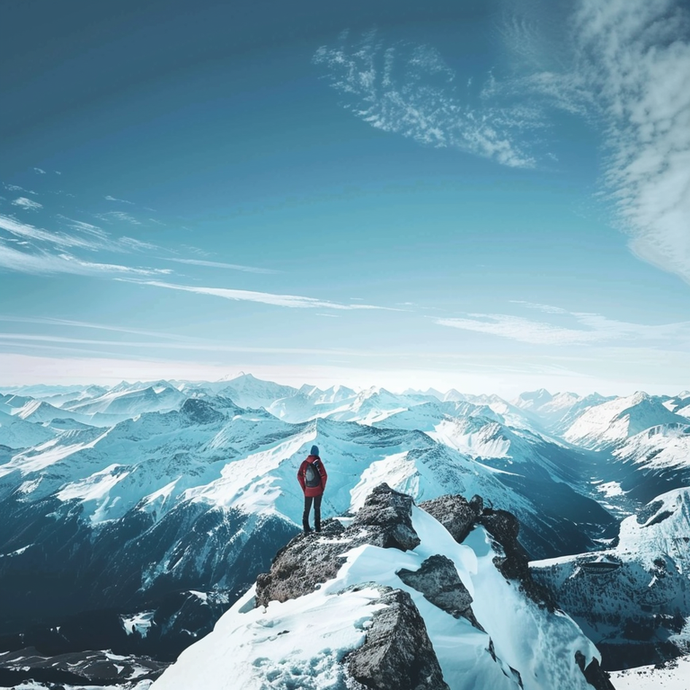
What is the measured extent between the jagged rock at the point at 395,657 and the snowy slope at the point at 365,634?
464 mm

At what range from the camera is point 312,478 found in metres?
21.7

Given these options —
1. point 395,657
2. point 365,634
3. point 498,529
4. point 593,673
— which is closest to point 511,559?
point 498,529

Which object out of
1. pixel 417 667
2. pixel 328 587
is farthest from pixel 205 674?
pixel 417 667

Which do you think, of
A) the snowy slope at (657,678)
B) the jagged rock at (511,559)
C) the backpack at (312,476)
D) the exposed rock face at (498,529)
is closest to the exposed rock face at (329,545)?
the backpack at (312,476)

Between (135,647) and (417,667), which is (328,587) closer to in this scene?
(417,667)

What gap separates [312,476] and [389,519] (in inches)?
216

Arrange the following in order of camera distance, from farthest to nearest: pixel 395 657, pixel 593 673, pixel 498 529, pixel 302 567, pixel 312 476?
pixel 498 529 → pixel 593 673 → pixel 312 476 → pixel 302 567 → pixel 395 657

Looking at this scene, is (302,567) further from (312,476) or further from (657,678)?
(657,678)

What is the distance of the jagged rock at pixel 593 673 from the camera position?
26.3 m

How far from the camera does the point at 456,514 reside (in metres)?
32.8

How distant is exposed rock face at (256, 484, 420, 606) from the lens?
19703 mm

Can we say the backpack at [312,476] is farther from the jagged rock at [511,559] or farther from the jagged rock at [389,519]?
the jagged rock at [511,559]

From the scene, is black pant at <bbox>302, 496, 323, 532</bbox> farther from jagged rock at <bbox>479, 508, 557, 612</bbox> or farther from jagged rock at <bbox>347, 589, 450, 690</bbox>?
jagged rock at <bbox>479, 508, 557, 612</bbox>

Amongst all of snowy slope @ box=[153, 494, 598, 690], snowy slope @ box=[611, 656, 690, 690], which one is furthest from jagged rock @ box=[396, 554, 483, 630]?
snowy slope @ box=[611, 656, 690, 690]
